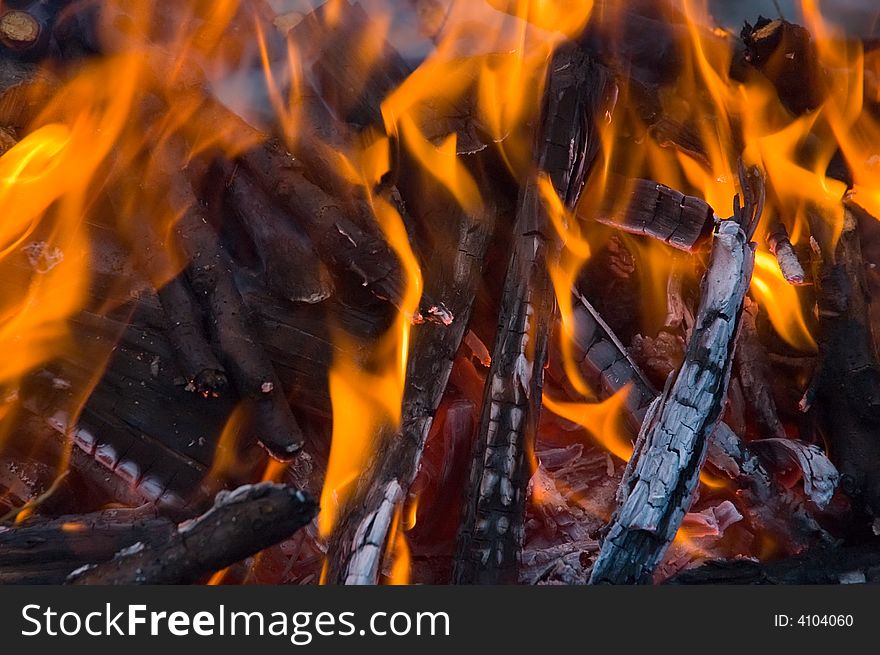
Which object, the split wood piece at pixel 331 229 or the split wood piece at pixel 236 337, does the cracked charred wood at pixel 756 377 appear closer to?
the split wood piece at pixel 331 229

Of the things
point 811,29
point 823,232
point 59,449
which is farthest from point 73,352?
point 811,29

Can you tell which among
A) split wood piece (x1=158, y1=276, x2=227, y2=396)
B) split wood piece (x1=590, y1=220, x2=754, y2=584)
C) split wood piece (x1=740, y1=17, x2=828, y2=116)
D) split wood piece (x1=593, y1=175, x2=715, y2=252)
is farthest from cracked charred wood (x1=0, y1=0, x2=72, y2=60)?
split wood piece (x1=740, y1=17, x2=828, y2=116)

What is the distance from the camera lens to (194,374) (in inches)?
80.0

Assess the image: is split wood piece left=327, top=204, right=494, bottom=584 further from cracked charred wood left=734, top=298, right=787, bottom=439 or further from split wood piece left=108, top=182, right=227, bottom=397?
cracked charred wood left=734, top=298, right=787, bottom=439

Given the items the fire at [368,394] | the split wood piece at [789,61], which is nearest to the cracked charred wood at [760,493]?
the fire at [368,394]

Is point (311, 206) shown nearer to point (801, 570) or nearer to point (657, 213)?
point (657, 213)

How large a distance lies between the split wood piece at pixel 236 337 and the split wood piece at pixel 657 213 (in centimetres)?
127

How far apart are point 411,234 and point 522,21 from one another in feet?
4.61

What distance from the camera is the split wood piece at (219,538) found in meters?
1.46

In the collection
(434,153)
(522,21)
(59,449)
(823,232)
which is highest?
(522,21)

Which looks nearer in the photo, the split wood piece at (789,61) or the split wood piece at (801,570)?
the split wood piece at (801,570)

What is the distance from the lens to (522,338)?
210cm

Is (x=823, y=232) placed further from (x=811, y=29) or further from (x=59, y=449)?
(x=59, y=449)

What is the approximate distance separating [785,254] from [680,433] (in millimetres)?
871
